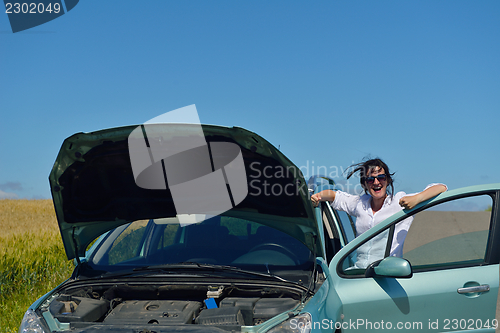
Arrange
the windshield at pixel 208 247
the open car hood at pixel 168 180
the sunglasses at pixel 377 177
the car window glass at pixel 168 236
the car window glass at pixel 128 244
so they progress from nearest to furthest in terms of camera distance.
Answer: the open car hood at pixel 168 180
the windshield at pixel 208 247
the sunglasses at pixel 377 177
the car window glass at pixel 128 244
the car window glass at pixel 168 236

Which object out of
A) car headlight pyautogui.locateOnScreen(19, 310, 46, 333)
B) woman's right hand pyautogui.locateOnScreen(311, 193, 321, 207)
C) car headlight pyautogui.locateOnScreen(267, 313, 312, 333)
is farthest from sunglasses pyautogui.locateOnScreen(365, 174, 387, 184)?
car headlight pyautogui.locateOnScreen(19, 310, 46, 333)

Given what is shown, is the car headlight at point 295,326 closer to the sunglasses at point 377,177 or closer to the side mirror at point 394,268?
the side mirror at point 394,268

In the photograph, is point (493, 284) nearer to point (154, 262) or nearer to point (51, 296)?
point (154, 262)

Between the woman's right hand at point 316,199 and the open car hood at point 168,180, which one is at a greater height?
the open car hood at point 168,180

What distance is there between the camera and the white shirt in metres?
3.29

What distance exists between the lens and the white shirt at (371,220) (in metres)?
3.29

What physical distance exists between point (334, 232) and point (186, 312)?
5.94 feet

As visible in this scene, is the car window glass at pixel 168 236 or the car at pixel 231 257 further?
the car window glass at pixel 168 236

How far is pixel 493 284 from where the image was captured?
311cm

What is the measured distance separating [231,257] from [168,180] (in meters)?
0.86

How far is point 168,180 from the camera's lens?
11.7 ft

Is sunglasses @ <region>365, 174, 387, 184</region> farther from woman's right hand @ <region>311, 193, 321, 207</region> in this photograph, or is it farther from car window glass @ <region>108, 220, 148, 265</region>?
car window glass @ <region>108, 220, 148, 265</region>

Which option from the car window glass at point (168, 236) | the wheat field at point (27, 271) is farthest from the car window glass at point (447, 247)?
the wheat field at point (27, 271)

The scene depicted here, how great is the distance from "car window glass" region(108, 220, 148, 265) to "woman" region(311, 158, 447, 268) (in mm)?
1818
